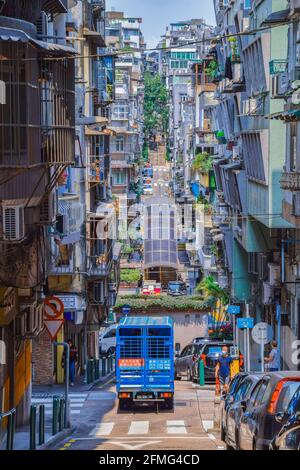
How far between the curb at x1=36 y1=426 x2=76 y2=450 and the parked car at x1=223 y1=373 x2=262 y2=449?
4062 millimetres

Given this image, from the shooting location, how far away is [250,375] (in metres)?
21.3

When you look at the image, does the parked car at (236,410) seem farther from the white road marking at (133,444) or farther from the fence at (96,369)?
the fence at (96,369)

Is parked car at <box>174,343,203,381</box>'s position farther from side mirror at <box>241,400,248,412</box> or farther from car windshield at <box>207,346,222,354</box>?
side mirror at <box>241,400,248,412</box>

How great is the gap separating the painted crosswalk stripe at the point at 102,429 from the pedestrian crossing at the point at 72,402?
226cm

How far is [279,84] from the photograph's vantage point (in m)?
30.3

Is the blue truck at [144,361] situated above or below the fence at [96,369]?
above

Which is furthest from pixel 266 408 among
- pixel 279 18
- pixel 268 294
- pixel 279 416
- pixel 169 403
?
pixel 268 294

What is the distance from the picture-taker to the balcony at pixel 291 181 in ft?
95.1

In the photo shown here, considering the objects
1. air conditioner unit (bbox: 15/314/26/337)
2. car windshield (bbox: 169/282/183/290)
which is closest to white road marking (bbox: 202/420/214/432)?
air conditioner unit (bbox: 15/314/26/337)

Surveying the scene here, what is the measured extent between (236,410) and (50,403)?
16.2 m

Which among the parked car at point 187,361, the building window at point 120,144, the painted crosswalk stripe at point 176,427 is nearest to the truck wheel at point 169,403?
the painted crosswalk stripe at point 176,427

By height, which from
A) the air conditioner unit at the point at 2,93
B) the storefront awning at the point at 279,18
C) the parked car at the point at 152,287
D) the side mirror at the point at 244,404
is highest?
the storefront awning at the point at 279,18

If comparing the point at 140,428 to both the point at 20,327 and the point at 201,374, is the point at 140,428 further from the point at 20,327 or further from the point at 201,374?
the point at 201,374

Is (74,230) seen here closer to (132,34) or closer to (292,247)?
(292,247)
